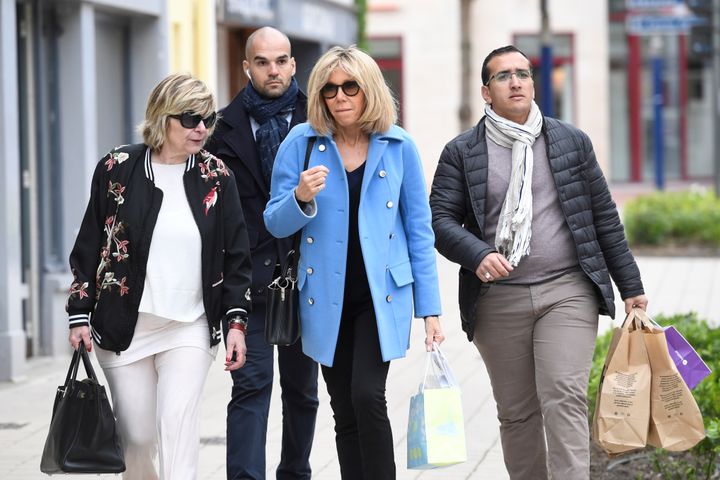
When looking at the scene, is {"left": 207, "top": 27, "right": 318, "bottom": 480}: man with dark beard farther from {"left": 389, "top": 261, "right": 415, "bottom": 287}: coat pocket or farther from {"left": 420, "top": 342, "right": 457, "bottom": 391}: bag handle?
{"left": 420, "top": 342, "right": 457, "bottom": 391}: bag handle

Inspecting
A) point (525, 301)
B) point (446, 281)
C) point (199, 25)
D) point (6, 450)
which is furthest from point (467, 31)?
point (525, 301)

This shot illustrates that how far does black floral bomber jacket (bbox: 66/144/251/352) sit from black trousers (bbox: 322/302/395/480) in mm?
411

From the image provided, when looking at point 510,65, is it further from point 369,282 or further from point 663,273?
point 663,273

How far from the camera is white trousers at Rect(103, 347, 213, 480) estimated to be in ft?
16.7

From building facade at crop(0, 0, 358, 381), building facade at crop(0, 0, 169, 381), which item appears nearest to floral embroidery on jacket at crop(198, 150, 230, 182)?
building facade at crop(0, 0, 358, 381)

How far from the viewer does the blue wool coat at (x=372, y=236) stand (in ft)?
17.5

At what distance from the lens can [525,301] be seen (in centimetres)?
561

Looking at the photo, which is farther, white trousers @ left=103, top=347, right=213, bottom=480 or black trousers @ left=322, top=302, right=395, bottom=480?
black trousers @ left=322, top=302, right=395, bottom=480

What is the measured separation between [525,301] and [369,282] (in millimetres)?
653

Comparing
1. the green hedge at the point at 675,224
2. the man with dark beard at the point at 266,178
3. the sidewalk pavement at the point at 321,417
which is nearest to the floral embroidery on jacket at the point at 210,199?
the man with dark beard at the point at 266,178

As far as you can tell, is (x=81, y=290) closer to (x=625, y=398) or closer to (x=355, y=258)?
(x=355, y=258)

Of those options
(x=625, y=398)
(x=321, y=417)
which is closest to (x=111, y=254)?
(x=625, y=398)

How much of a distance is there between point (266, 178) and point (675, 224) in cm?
1427

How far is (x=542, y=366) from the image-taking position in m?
5.57
